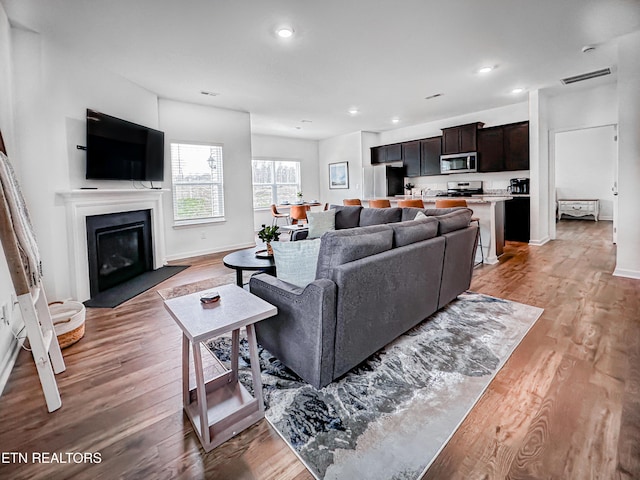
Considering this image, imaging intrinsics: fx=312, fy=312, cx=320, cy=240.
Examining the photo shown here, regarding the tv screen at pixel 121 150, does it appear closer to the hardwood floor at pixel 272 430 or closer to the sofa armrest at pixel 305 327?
→ the hardwood floor at pixel 272 430

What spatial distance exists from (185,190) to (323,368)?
4.78m

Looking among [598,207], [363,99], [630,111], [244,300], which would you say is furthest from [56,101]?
[598,207]

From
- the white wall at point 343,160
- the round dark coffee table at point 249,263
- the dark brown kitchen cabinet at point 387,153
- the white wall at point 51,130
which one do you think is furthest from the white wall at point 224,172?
the dark brown kitchen cabinet at point 387,153

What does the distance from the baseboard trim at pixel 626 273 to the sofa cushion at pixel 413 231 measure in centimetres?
296

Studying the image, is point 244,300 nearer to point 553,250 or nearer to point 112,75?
point 112,75

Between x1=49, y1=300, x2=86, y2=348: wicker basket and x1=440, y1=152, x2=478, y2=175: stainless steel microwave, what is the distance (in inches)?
269

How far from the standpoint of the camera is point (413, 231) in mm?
2326

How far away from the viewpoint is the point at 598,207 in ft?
28.4

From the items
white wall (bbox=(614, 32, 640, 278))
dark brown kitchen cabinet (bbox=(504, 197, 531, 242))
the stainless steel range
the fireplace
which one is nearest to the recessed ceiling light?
the fireplace

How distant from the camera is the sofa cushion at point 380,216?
421 centimetres

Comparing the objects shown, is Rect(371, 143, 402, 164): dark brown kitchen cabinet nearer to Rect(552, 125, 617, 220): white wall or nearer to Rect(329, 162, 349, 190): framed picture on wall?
Rect(329, 162, 349, 190): framed picture on wall

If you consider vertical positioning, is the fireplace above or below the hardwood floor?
above

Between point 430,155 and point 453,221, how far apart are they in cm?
502

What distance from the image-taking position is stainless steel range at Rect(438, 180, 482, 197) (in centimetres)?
684
